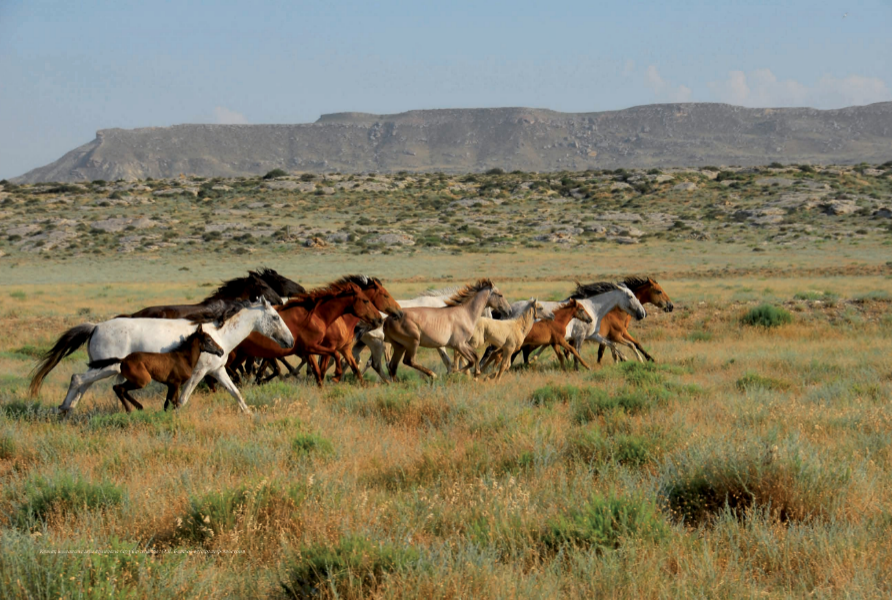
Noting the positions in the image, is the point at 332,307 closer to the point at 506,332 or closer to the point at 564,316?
the point at 506,332

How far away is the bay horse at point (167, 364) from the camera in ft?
28.0

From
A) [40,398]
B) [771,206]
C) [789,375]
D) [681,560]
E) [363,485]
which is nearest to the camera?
[681,560]

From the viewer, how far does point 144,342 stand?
348 inches

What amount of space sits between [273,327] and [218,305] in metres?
1.35

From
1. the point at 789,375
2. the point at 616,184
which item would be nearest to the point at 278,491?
the point at 789,375

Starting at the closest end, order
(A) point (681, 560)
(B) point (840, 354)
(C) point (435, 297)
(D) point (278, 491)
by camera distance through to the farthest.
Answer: (A) point (681, 560) → (D) point (278, 491) → (B) point (840, 354) → (C) point (435, 297)

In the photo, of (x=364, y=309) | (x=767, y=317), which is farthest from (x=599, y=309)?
(x=767, y=317)

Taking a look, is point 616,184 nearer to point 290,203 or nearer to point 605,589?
point 290,203

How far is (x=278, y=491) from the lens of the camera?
17.5 feet

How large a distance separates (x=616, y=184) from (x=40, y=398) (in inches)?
3021

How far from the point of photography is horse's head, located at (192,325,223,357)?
8.82 m

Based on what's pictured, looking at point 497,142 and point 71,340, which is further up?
point 497,142

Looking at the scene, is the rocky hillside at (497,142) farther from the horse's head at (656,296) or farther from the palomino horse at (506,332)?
the palomino horse at (506,332)

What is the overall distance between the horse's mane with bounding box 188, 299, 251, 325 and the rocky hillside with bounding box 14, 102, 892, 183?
146 meters
